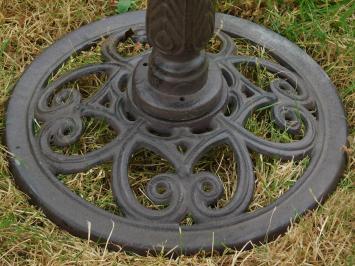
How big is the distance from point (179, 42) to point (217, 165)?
44cm

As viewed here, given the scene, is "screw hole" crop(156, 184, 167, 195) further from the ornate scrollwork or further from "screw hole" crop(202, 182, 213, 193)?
"screw hole" crop(202, 182, 213, 193)

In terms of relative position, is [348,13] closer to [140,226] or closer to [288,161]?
[288,161]

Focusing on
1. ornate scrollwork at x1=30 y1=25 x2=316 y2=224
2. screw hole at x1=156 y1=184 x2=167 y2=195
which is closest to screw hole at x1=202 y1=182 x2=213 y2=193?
ornate scrollwork at x1=30 y1=25 x2=316 y2=224

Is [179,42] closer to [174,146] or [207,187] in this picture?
[174,146]

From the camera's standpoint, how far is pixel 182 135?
6.88 ft

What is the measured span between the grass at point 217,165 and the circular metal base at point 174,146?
4cm

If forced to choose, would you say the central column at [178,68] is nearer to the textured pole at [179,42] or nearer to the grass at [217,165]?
the textured pole at [179,42]

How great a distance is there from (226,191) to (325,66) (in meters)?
0.70

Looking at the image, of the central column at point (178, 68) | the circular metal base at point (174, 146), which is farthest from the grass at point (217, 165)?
the central column at point (178, 68)

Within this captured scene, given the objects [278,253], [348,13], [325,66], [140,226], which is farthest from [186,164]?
[348,13]

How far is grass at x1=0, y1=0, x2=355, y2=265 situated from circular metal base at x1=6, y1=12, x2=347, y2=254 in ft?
Answer: 0.13

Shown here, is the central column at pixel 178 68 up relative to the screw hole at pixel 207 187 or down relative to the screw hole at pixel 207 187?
up

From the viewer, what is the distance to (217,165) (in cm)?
219

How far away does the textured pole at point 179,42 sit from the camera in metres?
1.93
